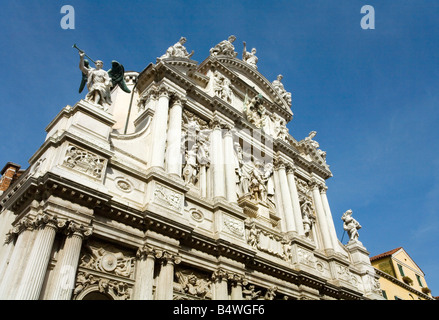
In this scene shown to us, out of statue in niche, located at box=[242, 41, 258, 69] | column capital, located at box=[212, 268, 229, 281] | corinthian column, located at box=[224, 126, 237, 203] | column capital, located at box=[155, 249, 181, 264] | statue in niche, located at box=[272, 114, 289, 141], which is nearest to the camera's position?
column capital, located at box=[155, 249, 181, 264]

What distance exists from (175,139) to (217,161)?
1912 mm

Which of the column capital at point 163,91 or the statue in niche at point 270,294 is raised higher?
the column capital at point 163,91

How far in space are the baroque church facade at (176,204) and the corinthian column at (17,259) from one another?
2 cm

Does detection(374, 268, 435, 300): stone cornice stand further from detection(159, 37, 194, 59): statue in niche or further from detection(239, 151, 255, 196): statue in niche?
detection(159, 37, 194, 59): statue in niche

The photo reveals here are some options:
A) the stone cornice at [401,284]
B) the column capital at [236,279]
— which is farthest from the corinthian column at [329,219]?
the column capital at [236,279]

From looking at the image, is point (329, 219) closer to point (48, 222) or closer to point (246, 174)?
point (246, 174)

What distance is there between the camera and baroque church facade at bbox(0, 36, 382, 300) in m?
8.10

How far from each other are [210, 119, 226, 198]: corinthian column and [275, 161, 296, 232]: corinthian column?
3.56 metres

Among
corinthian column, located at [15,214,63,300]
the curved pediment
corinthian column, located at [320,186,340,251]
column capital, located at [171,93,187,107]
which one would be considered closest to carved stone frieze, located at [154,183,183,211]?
corinthian column, located at [15,214,63,300]

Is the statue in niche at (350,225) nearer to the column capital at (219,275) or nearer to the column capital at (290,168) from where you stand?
the column capital at (290,168)

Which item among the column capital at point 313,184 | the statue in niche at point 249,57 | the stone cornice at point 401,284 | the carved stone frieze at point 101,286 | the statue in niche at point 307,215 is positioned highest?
the statue in niche at point 249,57

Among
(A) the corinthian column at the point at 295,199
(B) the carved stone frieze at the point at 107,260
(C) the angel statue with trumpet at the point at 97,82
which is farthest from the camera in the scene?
(A) the corinthian column at the point at 295,199

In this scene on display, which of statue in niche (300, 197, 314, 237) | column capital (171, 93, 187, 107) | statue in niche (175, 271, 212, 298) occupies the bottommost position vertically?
statue in niche (175, 271, 212, 298)

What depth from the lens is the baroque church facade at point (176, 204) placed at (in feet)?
26.6
